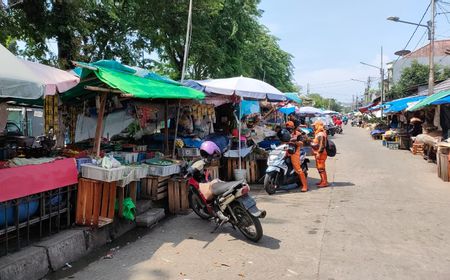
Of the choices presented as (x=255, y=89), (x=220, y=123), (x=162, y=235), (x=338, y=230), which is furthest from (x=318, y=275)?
(x=220, y=123)

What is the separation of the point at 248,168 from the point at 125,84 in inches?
207

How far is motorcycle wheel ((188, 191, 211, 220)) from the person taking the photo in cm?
675

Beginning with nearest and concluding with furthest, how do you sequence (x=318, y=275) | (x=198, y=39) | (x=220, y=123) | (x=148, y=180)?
(x=318, y=275)
(x=148, y=180)
(x=220, y=123)
(x=198, y=39)

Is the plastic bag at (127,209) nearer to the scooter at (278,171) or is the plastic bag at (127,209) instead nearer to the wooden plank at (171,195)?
the wooden plank at (171,195)

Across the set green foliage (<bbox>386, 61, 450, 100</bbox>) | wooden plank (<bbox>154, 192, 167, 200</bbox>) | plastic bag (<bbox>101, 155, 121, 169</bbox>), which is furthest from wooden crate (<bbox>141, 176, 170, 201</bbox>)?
green foliage (<bbox>386, 61, 450, 100</bbox>)

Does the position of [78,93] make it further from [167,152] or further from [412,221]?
[412,221]

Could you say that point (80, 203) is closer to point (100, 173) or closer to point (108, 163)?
point (100, 173)

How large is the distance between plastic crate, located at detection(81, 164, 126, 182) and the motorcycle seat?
1.48m

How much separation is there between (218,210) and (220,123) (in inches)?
246

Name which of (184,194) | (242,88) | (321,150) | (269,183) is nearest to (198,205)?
(184,194)

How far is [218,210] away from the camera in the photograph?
6.29m

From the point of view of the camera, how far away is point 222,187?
6180mm

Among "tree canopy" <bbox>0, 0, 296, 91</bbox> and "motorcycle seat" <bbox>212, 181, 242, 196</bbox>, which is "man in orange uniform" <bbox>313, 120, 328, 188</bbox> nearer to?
"motorcycle seat" <bbox>212, 181, 242, 196</bbox>

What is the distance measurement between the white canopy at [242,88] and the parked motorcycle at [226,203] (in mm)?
3319
